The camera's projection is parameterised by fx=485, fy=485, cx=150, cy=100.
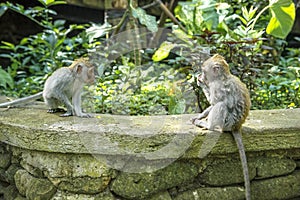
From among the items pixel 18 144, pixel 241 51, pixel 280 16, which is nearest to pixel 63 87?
pixel 18 144

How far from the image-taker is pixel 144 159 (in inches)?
136

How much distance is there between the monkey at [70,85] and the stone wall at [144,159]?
20 centimetres

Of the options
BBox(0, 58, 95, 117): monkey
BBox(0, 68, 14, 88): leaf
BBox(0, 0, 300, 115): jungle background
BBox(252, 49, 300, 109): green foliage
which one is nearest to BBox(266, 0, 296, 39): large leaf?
BBox(0, 0, 300, 115): jungle background

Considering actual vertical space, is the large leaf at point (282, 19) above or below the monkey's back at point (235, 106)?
above

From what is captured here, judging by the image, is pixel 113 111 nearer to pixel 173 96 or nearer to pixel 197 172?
pixel 173 96

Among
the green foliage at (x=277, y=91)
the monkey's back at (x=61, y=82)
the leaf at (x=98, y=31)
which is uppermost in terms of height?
the leaf at (x=98, y=31)

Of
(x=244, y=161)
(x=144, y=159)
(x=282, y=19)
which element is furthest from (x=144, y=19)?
(x=244, y=161)

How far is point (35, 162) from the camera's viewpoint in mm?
3580

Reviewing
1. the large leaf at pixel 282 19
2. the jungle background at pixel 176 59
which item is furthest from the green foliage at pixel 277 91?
the large leaf at pixel 282 19

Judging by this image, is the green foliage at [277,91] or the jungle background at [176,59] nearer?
the jungle background at [176,59]

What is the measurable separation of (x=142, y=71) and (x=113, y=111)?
1.06 m

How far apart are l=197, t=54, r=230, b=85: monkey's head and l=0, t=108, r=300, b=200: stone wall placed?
371 mm

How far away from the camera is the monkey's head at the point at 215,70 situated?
3512 mm

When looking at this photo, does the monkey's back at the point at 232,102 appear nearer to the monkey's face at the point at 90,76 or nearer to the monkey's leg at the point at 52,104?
the monkey's face at the point at 90,76
